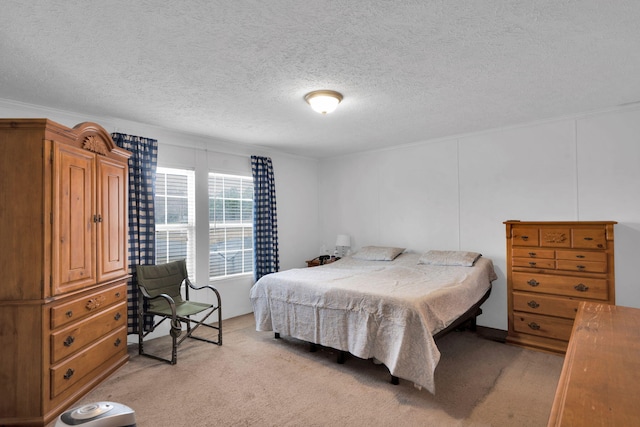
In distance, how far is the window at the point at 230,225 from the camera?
4547 millimetres

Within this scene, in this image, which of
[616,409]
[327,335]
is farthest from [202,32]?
[327,335]

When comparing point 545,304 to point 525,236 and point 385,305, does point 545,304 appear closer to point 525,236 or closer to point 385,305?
point 525,236

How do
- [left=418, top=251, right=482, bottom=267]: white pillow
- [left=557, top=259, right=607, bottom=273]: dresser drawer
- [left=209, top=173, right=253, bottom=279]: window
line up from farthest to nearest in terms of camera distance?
1. [left=209, top=173, right=253, bottom=279]: window
2. [left=418, top=251, right=482, bottom=267]: white pillow
3. [left=557, top=259, right=607, bottom=273]: dresser drawer

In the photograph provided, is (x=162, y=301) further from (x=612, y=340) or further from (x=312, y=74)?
(x=612, y=340)

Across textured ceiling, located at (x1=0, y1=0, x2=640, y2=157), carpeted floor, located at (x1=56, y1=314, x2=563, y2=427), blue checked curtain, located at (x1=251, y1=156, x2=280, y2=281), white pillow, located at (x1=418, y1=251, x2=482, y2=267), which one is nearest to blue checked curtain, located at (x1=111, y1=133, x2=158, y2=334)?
textured ceiling, located at (x1=0, y1=0, x2=640, y2=157)

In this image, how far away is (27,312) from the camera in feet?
7.47

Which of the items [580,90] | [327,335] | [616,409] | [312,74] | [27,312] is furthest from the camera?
[327,335]

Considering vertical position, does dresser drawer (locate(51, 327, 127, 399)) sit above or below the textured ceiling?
below

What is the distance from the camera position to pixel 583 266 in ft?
10.6

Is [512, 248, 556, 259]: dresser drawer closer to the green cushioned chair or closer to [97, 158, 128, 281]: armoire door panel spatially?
the green cushioned chair

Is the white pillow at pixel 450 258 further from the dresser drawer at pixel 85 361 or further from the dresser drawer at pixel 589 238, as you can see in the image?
the dresser drawer at pixel 85 361

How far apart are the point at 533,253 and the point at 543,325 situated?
721 mm

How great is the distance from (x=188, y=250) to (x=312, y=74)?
111 inches

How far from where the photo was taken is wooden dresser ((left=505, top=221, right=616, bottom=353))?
3160 mm
